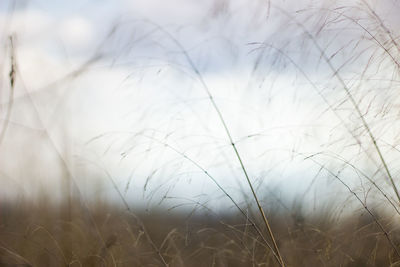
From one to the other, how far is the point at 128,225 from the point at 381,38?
4.14 feet

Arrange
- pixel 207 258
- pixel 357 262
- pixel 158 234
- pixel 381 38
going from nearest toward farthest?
1. pixel 381 38
2. pixel 357 262
3. pixel 207 258
4. pixel 158 234

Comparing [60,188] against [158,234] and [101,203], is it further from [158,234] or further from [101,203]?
[158,234]

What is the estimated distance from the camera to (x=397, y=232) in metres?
2.07

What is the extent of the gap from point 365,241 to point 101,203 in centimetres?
119

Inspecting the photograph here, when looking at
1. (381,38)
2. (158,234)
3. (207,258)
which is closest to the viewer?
(381,38)

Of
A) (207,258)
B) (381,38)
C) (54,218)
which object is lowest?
(207,258)

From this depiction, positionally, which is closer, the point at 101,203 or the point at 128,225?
the point at 128,225

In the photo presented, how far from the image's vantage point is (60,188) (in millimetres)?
2225

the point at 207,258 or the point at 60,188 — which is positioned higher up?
the point at 60,188

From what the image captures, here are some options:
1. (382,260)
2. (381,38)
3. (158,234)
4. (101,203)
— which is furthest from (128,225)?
(381,38)

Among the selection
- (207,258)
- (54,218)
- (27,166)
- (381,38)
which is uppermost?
(381,38)

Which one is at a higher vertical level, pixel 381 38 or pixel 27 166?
pixel 381 38

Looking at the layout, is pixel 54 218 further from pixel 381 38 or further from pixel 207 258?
pixel 381 38

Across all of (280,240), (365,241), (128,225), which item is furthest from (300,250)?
(128,225)
